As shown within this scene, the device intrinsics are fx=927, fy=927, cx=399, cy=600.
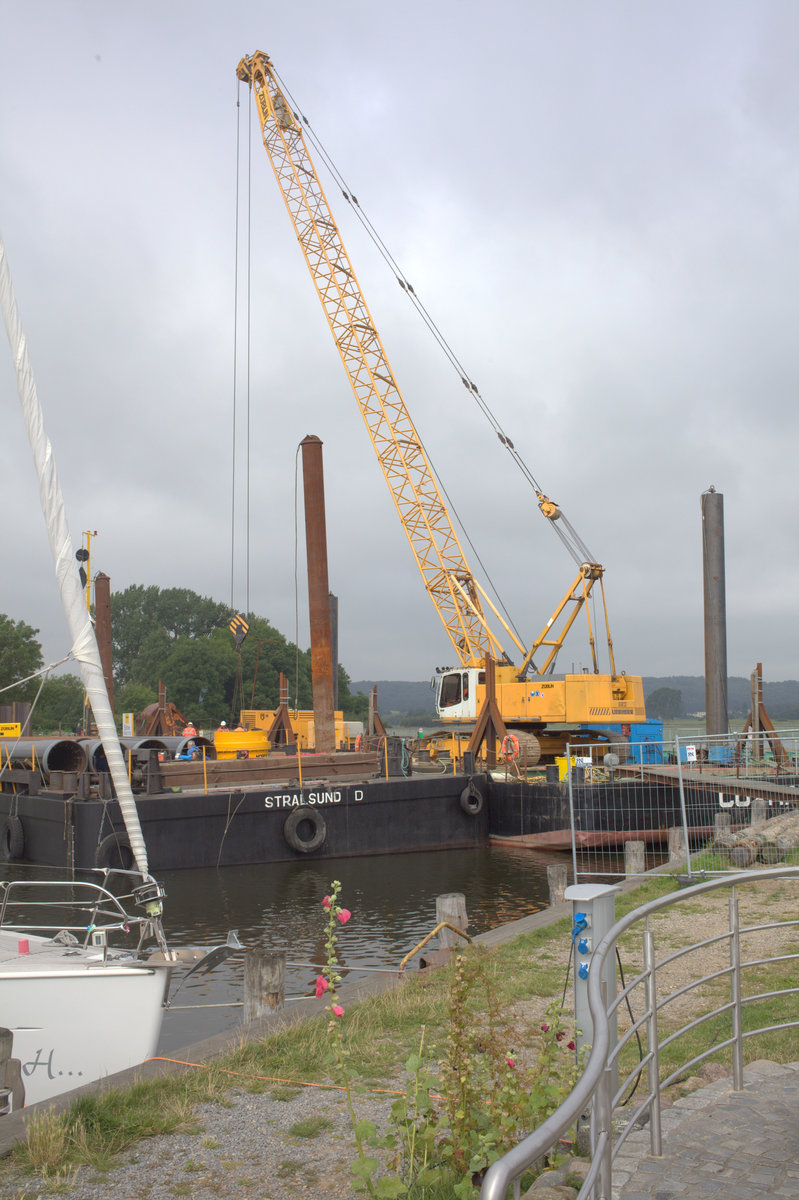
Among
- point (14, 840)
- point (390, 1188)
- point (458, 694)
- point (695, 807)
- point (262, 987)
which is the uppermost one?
point (458, 694)

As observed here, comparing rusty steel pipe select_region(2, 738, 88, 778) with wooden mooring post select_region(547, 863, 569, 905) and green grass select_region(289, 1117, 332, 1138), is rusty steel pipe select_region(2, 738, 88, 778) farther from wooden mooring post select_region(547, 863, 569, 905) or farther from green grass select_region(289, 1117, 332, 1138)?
green grass select_region(289, 1117, 332, 1138)

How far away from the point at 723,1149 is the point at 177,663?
109 meters

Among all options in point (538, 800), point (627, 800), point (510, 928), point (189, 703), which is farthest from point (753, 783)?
point (189, 703)

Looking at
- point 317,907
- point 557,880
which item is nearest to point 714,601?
point 317,907

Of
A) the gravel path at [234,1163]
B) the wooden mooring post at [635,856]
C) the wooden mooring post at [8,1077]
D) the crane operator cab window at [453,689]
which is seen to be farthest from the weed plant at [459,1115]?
the crane operator cab window at [453,689]

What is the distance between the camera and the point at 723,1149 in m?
4.16

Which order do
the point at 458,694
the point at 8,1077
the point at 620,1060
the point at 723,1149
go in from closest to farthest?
the point at 723,1149, the point at 620,1060, the point at 8,1077, the point at 458,694

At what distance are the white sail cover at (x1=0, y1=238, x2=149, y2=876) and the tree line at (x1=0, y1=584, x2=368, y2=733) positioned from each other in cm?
7068

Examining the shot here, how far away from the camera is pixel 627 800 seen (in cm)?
2397

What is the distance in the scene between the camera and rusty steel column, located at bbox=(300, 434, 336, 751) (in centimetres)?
2597

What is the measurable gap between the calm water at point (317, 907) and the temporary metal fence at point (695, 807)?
184 cm

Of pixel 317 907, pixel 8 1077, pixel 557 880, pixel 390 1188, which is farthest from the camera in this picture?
pixel 317 907

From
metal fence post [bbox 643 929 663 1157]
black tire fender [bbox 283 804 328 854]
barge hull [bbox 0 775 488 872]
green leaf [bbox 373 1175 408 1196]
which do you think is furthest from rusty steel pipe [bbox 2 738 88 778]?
green leaf [bbox 373 1175 408 1196]

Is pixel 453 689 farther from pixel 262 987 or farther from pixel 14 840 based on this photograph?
pixel 262 987
